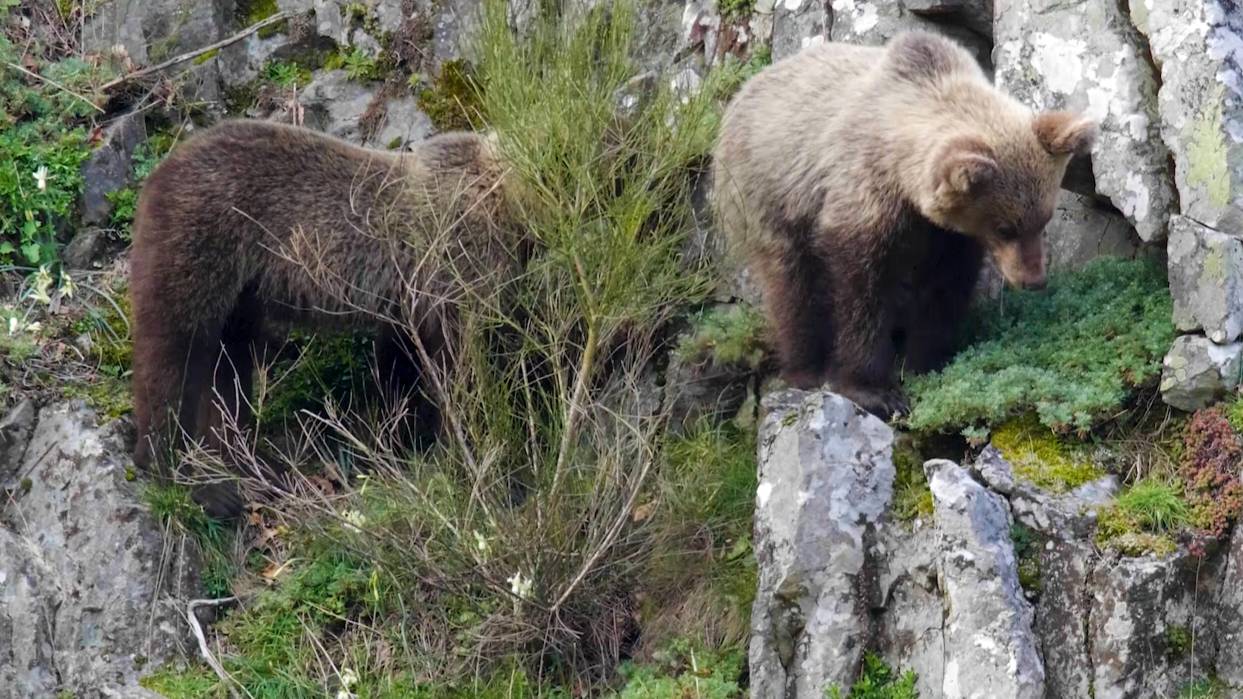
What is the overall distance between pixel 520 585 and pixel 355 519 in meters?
0.81

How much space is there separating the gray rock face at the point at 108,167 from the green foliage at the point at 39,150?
79 millimetres

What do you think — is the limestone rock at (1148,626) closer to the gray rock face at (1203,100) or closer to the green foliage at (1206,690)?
the green foliage at (1206,690)

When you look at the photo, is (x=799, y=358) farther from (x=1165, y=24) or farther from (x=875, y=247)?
(x=1165, y=24)

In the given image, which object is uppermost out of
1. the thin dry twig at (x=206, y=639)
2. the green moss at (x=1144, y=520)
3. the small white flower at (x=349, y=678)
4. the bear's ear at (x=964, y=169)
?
the bear's ear at (x=964, y=169)

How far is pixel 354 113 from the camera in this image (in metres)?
10.5

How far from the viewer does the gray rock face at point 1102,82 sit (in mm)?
7098

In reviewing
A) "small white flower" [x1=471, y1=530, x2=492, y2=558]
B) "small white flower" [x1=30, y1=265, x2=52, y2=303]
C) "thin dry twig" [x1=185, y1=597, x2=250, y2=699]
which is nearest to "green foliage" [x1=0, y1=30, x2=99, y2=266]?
"small white flower" [x1=30, y1=265, x2=52, y2=303]

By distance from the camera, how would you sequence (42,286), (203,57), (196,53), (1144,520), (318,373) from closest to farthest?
(1144,520)
(42,286)
(318,373)
(196,53)
(203,57)

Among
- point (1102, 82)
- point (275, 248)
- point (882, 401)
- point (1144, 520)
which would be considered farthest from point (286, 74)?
point (1144, 520)

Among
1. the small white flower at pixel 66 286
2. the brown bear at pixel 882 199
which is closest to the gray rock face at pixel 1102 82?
the brown bear at pixel 882 199

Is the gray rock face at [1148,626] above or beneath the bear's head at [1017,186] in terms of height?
beneath

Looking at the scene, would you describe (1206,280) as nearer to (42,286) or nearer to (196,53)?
(42,286)

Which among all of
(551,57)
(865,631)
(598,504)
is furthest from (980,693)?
(551,57)

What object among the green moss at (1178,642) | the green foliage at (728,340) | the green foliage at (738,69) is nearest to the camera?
the green moss at (1178,642)
